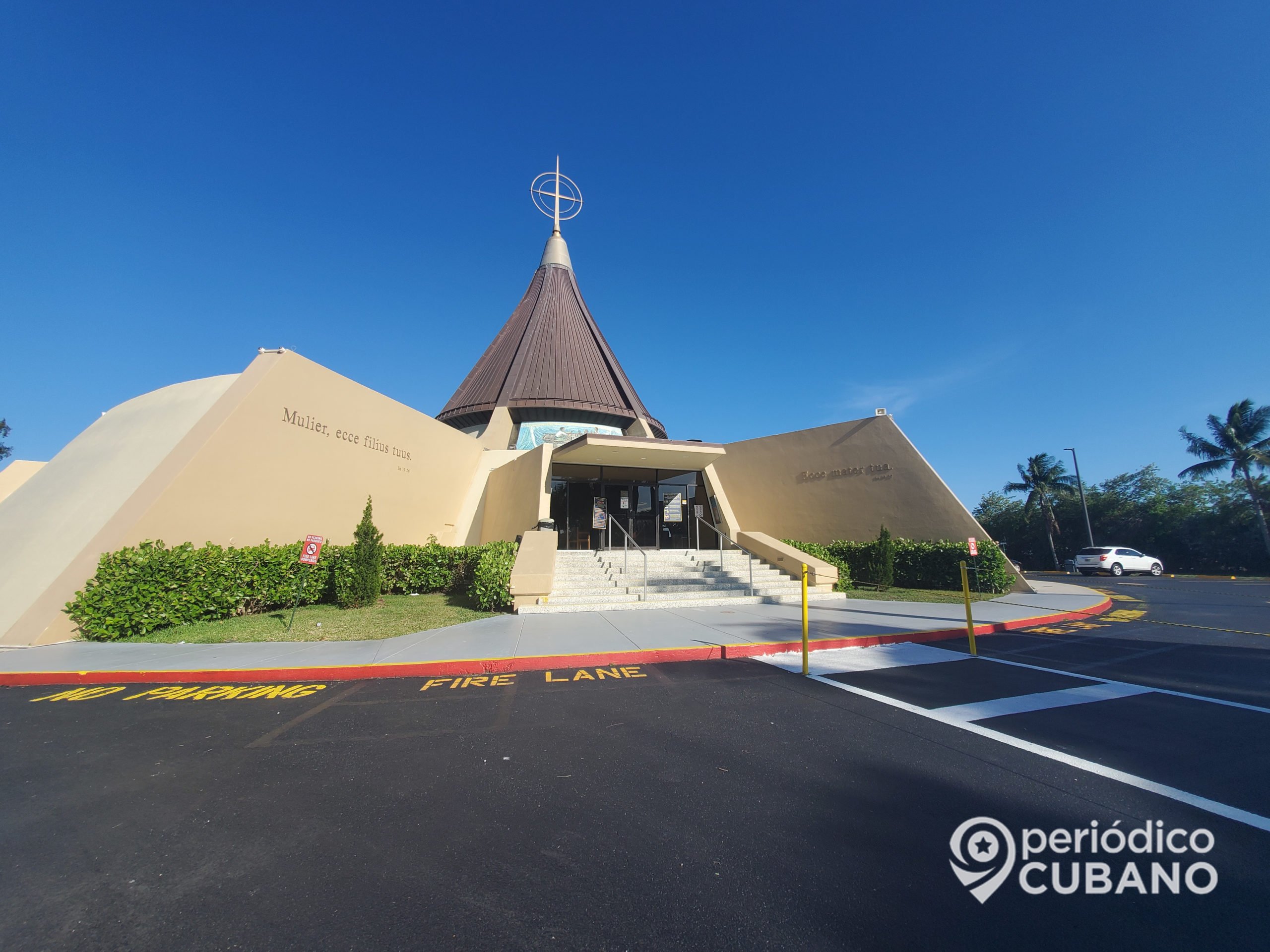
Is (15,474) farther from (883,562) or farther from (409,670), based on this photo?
(883,562)

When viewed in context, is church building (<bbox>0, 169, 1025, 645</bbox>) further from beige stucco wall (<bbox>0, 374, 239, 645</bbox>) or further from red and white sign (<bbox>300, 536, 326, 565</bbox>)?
red and white sign (<bbox>300, 536, 326, 565</bbox>)

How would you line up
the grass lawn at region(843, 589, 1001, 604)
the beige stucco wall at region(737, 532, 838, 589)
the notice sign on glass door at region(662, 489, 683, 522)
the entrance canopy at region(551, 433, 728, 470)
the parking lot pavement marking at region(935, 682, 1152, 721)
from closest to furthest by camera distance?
the parking lot pavement marking at region(935, 682, 1152, 721), the grass lawn at region(843, 589, 1001, 604), the beige stucco wall at region(737, 532, 838, 589), the entrance canopy at region(551, 433, 728, 470), the notice sign on glass door at region(662, 489, 683, 522)

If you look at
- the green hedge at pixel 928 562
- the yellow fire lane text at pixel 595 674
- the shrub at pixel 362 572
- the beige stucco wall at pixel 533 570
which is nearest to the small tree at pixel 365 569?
the shrub at pixel 362 572

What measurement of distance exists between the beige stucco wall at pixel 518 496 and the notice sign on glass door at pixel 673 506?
354cm

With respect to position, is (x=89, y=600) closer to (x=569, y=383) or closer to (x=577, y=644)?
(x=577, y=644)

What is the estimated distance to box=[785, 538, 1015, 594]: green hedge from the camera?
14375 millimetres

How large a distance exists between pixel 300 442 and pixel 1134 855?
45.1ft

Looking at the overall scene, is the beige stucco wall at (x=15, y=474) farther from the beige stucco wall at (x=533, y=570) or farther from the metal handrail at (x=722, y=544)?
the metal handrail at (x=722, y=544)

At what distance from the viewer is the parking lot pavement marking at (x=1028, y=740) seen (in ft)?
9.50

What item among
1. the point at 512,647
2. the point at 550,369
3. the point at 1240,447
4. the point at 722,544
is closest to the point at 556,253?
the point at 550,369

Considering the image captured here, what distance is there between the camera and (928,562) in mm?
15094

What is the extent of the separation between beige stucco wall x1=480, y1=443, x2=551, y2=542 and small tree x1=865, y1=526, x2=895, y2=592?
957cm

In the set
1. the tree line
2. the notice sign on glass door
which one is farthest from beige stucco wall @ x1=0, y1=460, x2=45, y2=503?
the tree line

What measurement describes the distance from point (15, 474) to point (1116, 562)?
4587cm
